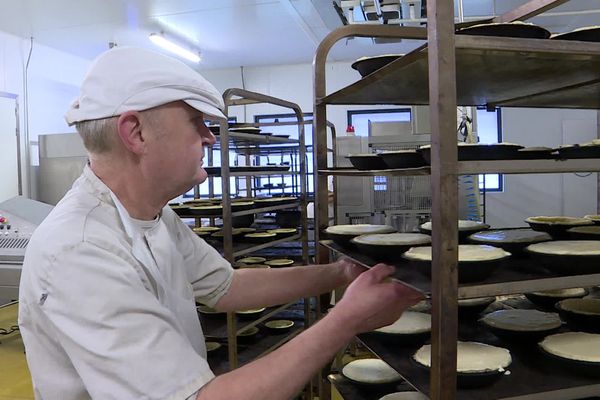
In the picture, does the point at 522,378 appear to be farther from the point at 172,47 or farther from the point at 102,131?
the point at 172,47

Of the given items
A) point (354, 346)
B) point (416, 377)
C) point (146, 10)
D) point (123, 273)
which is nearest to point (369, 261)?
point (416, 377)

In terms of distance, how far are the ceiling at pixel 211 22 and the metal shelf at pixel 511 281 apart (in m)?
3.05

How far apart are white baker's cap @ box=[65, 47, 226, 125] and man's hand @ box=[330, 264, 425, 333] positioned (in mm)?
528

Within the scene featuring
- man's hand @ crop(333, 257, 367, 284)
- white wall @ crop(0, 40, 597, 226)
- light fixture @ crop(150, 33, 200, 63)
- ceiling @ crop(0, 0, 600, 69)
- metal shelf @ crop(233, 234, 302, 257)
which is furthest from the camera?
Answer: white wall @ crop(0, 40, 597, 226)

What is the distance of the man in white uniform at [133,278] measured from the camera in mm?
899

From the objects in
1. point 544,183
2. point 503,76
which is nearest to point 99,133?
point 503,76

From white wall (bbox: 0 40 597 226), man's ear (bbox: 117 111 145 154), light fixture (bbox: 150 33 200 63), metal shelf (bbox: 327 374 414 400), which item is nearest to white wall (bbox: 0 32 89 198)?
white wall (bbox: 0 40 597 226)

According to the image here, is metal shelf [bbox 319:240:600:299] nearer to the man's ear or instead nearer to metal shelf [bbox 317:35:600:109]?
metal shelf [bbox 317:35:600:109]

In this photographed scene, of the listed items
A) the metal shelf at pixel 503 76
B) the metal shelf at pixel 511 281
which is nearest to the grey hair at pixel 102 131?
the metal shelf at pixel 503 76

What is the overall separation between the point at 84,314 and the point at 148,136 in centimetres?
39

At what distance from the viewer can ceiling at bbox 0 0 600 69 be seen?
4.34 m

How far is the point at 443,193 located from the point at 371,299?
322 millimetres

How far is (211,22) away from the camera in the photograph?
4.91 m

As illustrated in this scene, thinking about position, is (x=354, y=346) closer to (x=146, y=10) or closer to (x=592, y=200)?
(x=146, y=10)
